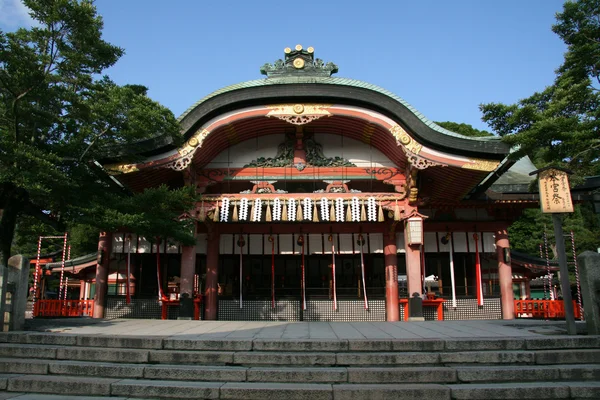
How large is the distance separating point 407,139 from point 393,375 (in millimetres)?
8802

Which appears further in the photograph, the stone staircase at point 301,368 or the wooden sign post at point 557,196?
the wooden sign post at point 557,196

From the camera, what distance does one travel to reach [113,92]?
10.8 metres

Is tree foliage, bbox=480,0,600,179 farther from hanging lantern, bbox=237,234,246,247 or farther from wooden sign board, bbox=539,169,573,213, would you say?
hanging lantern, bbox=237,234,246,247

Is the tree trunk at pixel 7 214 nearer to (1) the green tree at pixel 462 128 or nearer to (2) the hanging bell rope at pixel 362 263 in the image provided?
(2) the hanging bell rope at pixel 362 263

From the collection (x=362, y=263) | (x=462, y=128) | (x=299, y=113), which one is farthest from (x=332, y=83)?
(x=462, y=128)

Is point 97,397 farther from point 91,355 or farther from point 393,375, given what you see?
point 393,375

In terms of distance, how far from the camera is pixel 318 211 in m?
15.1

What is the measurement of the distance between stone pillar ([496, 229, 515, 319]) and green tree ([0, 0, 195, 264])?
1113cm

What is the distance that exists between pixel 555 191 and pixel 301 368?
20.5 feet

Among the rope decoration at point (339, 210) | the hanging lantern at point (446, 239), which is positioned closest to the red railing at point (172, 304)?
the rope decoration at point (339, 210)

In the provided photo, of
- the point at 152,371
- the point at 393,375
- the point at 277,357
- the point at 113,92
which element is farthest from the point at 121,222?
the point at 393,375

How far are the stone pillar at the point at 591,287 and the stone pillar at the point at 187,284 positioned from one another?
10.7 metres

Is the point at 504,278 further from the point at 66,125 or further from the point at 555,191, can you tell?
the point at 66,125

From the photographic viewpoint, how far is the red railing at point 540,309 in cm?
1529
